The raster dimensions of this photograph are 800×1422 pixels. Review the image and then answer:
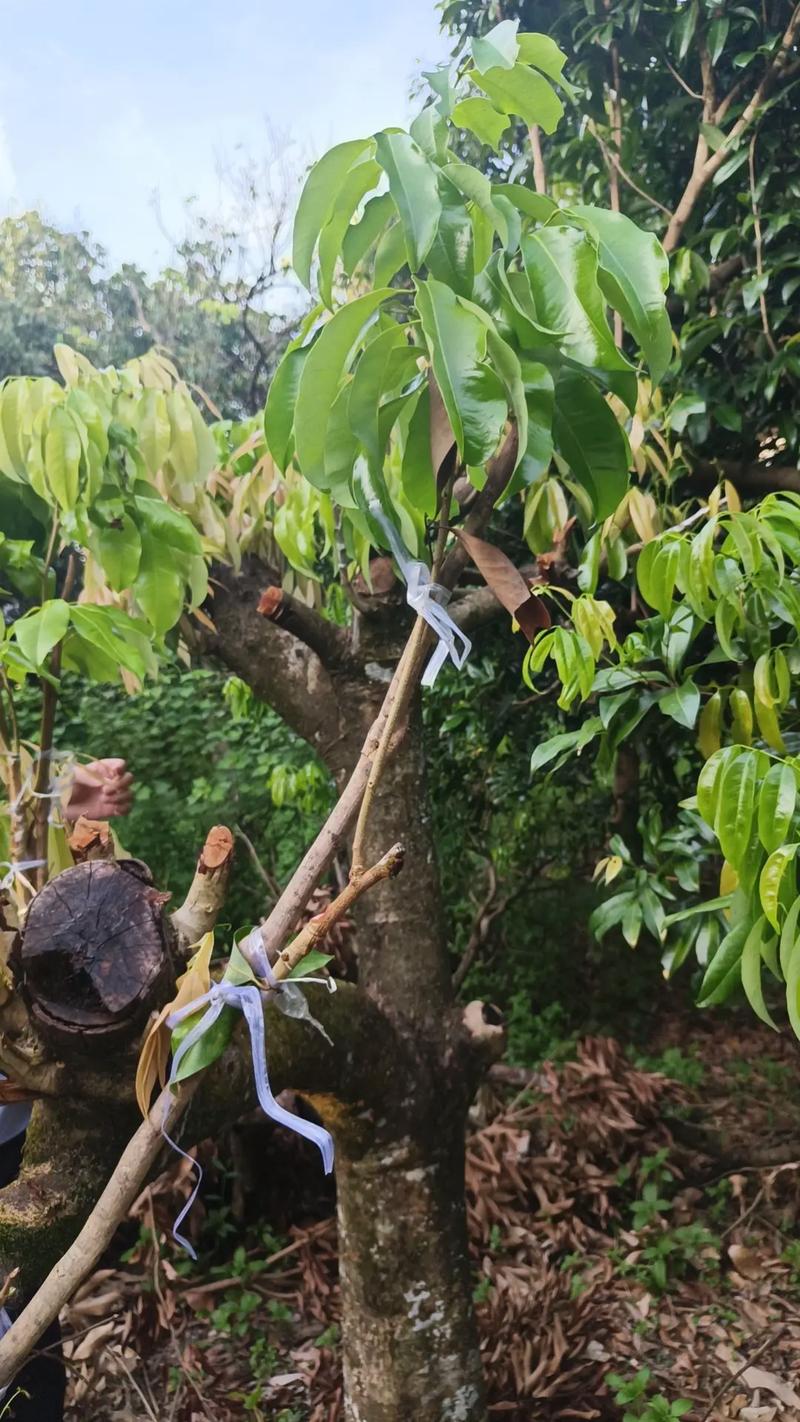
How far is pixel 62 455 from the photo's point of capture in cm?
101

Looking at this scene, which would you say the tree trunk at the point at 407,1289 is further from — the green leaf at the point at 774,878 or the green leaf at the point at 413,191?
the green leaf at the point at 413,191

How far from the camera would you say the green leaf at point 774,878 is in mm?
768

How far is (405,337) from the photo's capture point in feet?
1.72

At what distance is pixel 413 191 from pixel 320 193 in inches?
3.5

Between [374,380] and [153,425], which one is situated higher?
[153,425]

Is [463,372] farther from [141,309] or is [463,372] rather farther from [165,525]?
[141,309]

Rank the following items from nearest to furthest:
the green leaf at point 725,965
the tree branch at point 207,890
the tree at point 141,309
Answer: the tree branch at point 207,890 < the green leaf at point 725,965 < the tree at point 141,309

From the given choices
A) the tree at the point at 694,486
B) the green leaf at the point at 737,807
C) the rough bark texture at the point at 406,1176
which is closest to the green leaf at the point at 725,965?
the tree at the point at 694,486

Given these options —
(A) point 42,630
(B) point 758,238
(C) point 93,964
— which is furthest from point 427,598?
(B) point 758,238

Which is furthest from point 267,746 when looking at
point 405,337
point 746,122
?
point 405,337

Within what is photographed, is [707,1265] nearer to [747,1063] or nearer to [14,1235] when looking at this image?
[747,1063]

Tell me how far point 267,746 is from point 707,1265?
2.27 m

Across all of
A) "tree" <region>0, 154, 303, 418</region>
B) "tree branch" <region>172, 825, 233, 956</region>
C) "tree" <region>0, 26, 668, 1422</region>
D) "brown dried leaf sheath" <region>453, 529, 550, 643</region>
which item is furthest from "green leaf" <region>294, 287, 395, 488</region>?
"tree" <region>0, 154, 303, 418</region>

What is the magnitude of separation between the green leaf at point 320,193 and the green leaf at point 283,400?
6 centimetres
